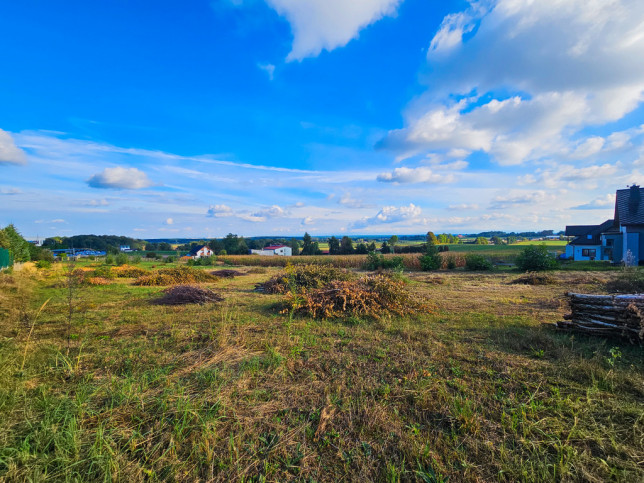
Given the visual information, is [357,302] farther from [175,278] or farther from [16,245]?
[16,245]

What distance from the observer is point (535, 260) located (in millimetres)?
18875

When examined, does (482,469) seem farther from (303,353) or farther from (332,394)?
(303,353)

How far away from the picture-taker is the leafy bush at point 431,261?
77.5 feet

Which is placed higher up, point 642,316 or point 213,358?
point 642,316

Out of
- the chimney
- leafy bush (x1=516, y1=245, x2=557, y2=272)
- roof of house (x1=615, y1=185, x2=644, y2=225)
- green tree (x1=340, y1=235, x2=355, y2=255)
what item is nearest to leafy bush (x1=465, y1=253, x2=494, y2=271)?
leafy bush (x1=516, y1=245, x2=557, y2=272)

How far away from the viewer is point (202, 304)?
9.42 metres

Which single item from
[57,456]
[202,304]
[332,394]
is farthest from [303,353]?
[202,304]

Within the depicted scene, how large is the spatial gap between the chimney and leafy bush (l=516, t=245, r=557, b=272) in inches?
428

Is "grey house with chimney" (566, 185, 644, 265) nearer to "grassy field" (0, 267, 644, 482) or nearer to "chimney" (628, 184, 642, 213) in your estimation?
"chimney" (628, 184, 642, 213)

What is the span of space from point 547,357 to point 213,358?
18.6ft

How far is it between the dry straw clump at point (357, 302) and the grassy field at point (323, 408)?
5.53ft

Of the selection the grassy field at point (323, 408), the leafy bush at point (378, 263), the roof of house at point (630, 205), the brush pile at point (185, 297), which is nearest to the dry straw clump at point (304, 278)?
the brush pile at point (185, 297)

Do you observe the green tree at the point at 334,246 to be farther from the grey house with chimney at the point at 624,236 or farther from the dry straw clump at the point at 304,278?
the dry straw clump at the point at 304,278

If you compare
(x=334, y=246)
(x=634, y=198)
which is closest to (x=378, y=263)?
(x=634, y=198)
